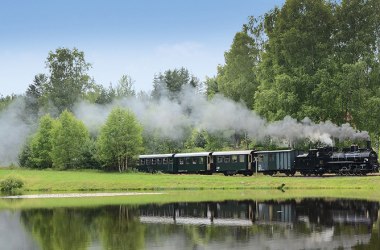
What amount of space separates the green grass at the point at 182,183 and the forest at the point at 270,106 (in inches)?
421

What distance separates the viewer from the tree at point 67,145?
94.9 m

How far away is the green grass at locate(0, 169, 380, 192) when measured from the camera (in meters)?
62.0

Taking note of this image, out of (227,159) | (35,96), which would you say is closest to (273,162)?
(227,159)

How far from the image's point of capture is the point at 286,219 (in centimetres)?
3659

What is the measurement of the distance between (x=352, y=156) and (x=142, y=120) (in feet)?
159

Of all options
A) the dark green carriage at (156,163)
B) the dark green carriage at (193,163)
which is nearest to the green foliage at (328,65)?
the dark green carriage at (193,163)

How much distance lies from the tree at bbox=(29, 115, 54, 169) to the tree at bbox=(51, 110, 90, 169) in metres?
3.25

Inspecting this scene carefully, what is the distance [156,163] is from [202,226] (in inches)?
2216

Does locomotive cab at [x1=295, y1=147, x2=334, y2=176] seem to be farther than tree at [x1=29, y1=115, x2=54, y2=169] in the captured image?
No

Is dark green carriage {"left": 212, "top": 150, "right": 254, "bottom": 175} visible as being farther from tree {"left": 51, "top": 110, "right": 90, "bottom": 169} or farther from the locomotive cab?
tree {"left": 51, "top": 110, "right": 90, "bottom": 169}

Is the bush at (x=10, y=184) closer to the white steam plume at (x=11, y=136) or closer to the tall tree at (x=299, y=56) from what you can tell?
the tall tree at (x=299, y=56)

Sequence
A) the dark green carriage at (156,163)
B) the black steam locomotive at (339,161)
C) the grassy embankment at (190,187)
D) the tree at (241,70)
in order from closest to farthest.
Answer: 1. the grassy embankment at (190,187)
2. the black steam locomotive at (339,161)
3. the dark green carriage at (156,163)
4. the tree at (241,70)

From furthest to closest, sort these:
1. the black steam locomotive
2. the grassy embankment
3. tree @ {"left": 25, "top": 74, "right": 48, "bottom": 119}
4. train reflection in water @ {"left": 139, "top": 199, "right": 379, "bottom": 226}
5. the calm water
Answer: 1. tree @ {"left": 25, "top": 74, "right": 48, "bottom": 119}
2. the black steam locomotive
3. the grassy embankment
4. train reflection in water @ {"left": 139, "top": 199, "right": 379, "bottom": 226}
5. the calm water

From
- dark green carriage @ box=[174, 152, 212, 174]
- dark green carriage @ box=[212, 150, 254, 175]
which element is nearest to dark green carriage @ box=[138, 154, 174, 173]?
dark green carriage @ box=[174, 152, 212, 174]
